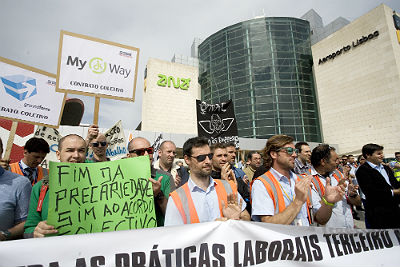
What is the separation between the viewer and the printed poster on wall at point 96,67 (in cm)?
338

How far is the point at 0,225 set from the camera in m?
2.04

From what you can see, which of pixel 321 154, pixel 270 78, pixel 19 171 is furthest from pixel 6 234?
pixel 270 78

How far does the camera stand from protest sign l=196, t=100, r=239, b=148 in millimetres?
5805

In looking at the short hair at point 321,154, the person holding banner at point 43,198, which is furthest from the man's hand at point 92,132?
the short hair at point 321,154

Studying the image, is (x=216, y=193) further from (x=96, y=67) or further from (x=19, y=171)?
(x=19, y=171)

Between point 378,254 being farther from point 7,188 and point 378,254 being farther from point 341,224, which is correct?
point 7,188

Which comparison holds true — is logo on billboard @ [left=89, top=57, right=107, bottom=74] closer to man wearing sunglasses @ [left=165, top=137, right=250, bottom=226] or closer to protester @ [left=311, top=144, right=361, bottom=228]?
man wearing sunglasses @ [left=165, top=137, right=250, bottom=226]

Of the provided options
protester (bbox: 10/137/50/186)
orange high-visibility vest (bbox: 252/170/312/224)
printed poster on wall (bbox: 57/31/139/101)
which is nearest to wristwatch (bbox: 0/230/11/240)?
protester (bbox: 10/137/50/186)

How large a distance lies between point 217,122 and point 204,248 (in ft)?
13.9

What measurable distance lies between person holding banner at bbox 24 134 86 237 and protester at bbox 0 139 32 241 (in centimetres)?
21

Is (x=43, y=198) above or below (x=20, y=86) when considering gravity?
below

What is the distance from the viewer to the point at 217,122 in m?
5.93

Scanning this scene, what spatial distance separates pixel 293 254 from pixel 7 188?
2.44 metres

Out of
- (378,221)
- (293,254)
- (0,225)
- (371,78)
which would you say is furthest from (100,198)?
A: (371,78)
